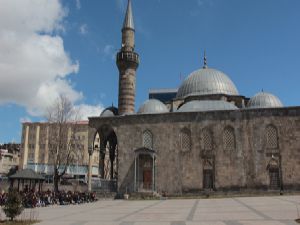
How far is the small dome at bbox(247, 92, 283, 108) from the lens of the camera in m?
40.3

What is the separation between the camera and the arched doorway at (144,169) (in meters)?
36.8

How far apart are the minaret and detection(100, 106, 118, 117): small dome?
0.99 m

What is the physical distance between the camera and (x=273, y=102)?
40812 mm

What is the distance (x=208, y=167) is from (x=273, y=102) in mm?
11558

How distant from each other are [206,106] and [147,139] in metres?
7.42

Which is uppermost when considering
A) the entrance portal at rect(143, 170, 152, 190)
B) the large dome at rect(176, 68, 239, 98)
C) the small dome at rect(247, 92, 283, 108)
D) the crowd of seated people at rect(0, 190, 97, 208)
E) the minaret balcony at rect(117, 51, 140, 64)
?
the minaret balcony at rect(117, 51, 140, 64)

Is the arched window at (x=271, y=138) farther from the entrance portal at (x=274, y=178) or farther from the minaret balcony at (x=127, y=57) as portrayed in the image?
the minaret balcony at (x=127, y=57)

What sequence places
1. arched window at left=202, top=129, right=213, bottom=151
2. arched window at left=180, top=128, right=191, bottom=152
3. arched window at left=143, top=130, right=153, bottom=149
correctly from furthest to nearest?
arched window at left=143, top=130, right=153, bottom=149
arched window at left=180, top=128, right=191, bottom=152
arched window at left=202, top=129, right=213, bottom=151

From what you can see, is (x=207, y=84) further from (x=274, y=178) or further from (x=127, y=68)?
(x=274, y=178)

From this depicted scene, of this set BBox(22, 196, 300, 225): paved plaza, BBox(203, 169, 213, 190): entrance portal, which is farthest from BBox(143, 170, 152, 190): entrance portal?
BBox(22, 196, 300, 225): paved plaza

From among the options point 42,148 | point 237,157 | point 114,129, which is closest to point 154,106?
point 114,129

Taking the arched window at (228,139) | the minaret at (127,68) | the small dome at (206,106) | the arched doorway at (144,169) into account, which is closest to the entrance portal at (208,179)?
the arched window at (228,139)

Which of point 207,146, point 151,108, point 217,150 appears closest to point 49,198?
point 207,146

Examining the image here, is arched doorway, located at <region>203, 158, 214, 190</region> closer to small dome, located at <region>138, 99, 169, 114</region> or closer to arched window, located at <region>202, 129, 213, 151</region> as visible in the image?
arched window, located at <region>202, 129, 213, 151</region>
